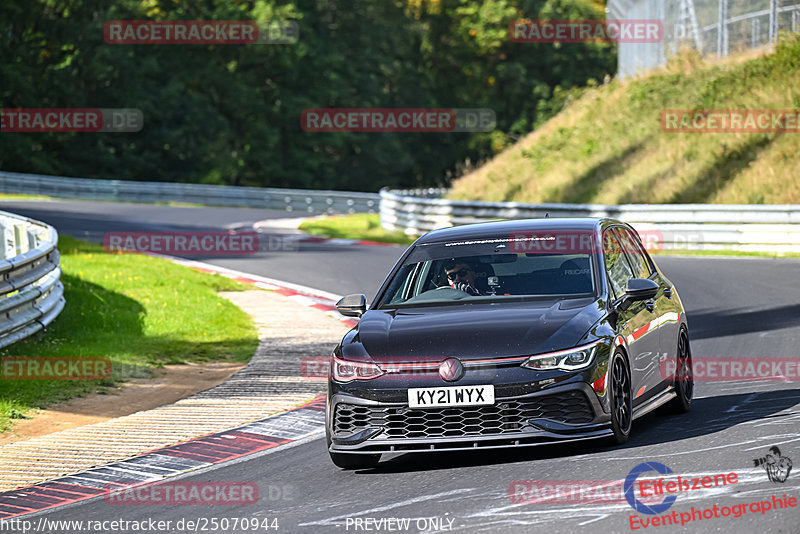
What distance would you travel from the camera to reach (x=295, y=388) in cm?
1168

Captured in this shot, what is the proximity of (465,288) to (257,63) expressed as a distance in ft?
193

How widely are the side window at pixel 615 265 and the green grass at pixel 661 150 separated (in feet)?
67.9

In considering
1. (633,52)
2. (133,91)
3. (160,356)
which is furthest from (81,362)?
(133,91)

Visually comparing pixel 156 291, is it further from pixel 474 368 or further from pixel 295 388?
pixel 474 368

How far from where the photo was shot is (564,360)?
7496 millimetres

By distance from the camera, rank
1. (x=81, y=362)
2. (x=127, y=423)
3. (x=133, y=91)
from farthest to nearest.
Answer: (x=133, y=91) → (x=81, y=362) → (x=127, y=423)

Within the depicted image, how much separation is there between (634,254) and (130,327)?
788 cm

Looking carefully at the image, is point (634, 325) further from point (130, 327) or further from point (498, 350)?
point (130, 327)

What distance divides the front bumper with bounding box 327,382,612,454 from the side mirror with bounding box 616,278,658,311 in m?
1.07

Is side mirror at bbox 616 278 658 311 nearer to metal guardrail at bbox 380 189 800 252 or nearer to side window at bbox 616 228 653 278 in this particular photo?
side window at bbox 616 228 653 278

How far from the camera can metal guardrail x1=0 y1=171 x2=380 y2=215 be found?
4647cm

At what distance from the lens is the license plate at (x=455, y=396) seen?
24.3 feet

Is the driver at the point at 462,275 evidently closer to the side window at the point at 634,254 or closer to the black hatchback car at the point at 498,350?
the black hatchback car at the point at 498,350

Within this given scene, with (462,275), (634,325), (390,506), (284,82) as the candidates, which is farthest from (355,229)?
(284,82)
